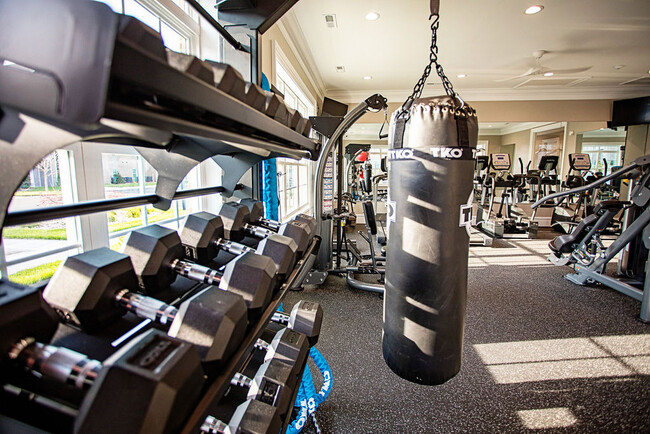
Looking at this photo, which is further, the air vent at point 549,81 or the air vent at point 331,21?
the air vent at point 549,81

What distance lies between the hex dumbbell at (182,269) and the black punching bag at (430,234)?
0.62 metres

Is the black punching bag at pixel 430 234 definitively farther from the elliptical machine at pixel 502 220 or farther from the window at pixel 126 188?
the elliptical machine at pixel 502 220

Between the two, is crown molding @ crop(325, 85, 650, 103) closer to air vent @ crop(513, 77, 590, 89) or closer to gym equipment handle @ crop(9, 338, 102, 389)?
air vent @ crop(513, 77, 590, 89)

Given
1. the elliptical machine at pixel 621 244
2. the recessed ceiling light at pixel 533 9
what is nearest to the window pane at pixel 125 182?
the elliptical machine at pixel 621 244

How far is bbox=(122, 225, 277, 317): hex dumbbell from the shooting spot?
2.18 feet

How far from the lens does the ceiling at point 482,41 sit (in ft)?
10.2

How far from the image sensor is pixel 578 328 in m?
2.42

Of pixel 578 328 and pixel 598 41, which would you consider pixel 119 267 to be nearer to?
pixel 578 328

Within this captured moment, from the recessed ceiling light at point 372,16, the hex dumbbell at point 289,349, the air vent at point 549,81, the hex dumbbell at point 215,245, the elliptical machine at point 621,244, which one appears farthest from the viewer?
the air vent at point 549,81

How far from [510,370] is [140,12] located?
9.28ft

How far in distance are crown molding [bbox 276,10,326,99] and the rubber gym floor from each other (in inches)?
109

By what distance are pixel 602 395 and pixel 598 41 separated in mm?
4456

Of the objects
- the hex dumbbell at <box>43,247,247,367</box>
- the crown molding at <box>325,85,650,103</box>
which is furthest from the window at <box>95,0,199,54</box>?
the crown molding at <box>325,85,650,103</box>

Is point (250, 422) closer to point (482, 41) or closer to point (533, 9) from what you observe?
point (533, 9)
